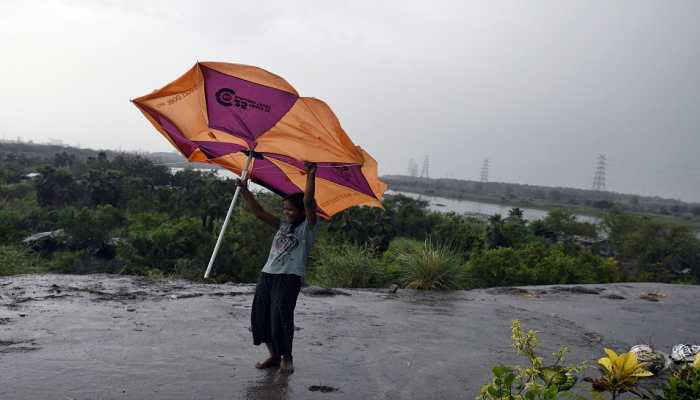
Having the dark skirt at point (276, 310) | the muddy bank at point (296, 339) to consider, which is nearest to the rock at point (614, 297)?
the muddy bank at point (296, 339)

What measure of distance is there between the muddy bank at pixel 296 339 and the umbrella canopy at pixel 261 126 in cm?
176

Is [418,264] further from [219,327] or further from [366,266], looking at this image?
[219,327]

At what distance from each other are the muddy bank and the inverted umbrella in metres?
1.32

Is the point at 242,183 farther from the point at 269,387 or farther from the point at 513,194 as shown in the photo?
the point at 513,194

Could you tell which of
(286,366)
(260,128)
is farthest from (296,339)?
(260,128)

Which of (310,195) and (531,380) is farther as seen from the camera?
(310,195)

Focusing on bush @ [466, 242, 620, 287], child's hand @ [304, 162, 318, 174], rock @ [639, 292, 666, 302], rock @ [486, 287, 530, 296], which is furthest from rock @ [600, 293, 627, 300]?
child's hand @ [304, 162, 318, 174]

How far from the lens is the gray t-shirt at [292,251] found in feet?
15.9

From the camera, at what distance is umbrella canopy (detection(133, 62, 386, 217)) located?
15.3ft

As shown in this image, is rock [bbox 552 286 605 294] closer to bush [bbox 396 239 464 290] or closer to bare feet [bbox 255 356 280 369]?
bush [bbox 396 239 464 290]

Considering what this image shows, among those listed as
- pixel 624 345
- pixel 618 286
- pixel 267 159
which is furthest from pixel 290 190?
pixel 618 286

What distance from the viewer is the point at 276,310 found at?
489cm

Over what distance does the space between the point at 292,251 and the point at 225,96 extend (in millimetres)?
1410

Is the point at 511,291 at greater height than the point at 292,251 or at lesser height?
lesser
